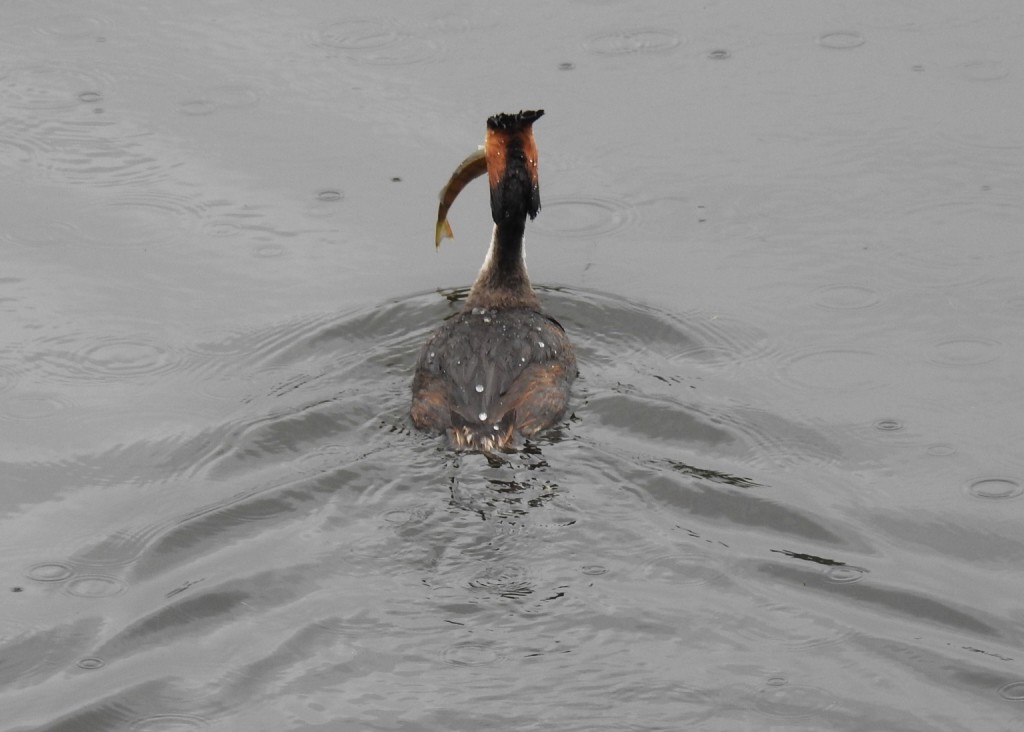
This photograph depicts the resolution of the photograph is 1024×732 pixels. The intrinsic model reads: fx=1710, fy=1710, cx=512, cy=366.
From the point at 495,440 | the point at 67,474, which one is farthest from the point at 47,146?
the point at 495,440

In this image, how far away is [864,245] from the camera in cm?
1283

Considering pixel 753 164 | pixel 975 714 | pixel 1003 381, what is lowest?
pixel 975 714

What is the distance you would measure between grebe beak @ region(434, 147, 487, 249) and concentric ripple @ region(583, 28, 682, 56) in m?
3.02

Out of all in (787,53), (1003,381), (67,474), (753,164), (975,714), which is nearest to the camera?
(975,714)

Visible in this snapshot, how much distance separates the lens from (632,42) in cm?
1534

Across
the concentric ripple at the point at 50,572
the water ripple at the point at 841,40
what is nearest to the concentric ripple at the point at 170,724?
the concentric ripple at the point at 50,572

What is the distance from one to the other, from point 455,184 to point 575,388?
6.40ft

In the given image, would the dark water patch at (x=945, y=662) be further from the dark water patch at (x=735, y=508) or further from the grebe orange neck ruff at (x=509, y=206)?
the grebe orange neck ruff at (x=509, y=206)

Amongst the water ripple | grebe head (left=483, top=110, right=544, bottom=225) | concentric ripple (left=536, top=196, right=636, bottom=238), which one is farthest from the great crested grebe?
the water ripple

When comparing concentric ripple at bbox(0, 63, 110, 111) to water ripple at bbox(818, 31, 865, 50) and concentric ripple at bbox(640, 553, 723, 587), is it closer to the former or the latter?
water ripple at bbox(818, 31, 865, 50)

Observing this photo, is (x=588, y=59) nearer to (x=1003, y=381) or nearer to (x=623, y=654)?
(x=1003, y=381)

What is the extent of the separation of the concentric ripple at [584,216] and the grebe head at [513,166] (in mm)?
1042

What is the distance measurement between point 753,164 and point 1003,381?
127 inches

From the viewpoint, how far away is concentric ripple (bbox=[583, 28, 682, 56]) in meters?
15.2
